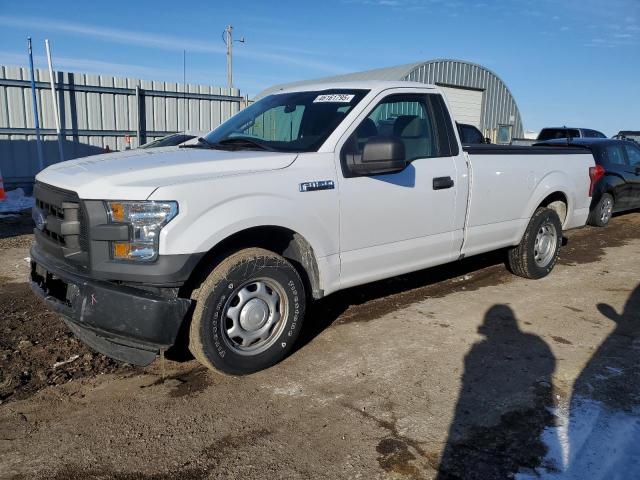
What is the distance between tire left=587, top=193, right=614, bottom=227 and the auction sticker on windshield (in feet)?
25.6

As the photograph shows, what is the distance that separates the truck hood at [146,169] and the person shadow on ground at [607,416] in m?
2.40

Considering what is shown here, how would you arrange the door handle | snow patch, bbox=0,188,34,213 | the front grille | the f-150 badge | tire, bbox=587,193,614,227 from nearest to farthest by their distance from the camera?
the front grille
the f-150 badge
the door handle
tire, bbox=587,193,614,227
snow patch, bbox=0,188,34,213

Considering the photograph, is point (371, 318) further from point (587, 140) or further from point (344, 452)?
point (587, 140)

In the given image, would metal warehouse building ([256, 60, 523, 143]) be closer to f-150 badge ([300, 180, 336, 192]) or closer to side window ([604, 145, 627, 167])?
side window ([604, 145, 627, 167])

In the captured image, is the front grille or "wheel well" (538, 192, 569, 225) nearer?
the front grille

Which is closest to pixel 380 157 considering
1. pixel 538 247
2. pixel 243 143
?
pixel 243 143

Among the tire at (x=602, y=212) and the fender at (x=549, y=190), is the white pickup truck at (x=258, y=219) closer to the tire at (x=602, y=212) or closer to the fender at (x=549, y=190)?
the fender at (x=549, y=190)

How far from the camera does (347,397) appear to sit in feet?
11.2

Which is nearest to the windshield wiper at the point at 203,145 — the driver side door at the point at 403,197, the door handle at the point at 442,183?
the driver side door at the point at 403,197

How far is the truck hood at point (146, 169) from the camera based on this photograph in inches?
123

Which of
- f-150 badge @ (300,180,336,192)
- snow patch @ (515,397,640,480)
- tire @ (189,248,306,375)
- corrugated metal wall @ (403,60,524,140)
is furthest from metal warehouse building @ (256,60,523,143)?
snow patch @ (515,397,640,480)

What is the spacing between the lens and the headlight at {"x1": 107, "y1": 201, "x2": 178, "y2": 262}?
3.09m

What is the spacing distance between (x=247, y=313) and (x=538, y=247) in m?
4.03

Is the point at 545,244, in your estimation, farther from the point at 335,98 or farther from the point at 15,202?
the point at 15,202
